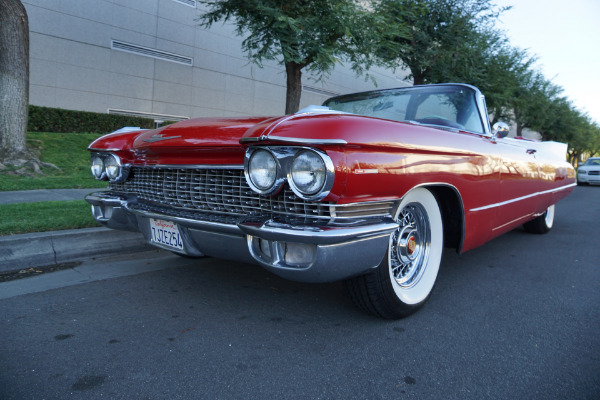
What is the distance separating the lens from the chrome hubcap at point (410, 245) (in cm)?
248

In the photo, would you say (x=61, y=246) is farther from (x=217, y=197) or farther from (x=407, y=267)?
(x=407, y=267)

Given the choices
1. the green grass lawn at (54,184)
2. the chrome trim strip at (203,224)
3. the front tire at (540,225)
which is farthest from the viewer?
the front tire at (540,225)

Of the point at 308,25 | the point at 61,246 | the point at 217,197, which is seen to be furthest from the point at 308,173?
the point at 308,25

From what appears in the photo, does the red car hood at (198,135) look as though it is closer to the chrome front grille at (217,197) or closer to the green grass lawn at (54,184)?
the chrome front grille at (217,197)

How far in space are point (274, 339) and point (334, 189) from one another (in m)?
0.95

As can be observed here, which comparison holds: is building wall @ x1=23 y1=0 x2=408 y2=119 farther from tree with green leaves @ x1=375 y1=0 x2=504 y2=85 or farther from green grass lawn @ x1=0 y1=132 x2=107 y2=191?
tree with green leaves @ x1=375 y1=0 x2=504 y2=85

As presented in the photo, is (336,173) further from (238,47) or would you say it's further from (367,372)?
(238,47)

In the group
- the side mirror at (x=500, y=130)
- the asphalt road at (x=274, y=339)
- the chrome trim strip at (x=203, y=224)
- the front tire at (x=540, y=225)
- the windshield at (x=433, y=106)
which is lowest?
the asphalt road at (x=274, y=339)

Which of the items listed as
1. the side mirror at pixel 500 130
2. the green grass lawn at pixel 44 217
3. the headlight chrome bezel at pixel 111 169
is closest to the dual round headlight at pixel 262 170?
the headlight chrome bezel at pixel 111 169

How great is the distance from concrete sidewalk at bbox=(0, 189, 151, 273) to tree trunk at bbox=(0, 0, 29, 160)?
4957mm

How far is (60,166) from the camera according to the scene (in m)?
8.16

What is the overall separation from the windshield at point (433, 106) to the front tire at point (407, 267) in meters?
0.88

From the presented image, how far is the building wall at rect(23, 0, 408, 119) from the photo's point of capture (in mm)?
12086

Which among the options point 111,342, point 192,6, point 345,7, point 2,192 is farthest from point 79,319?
point 192,6
